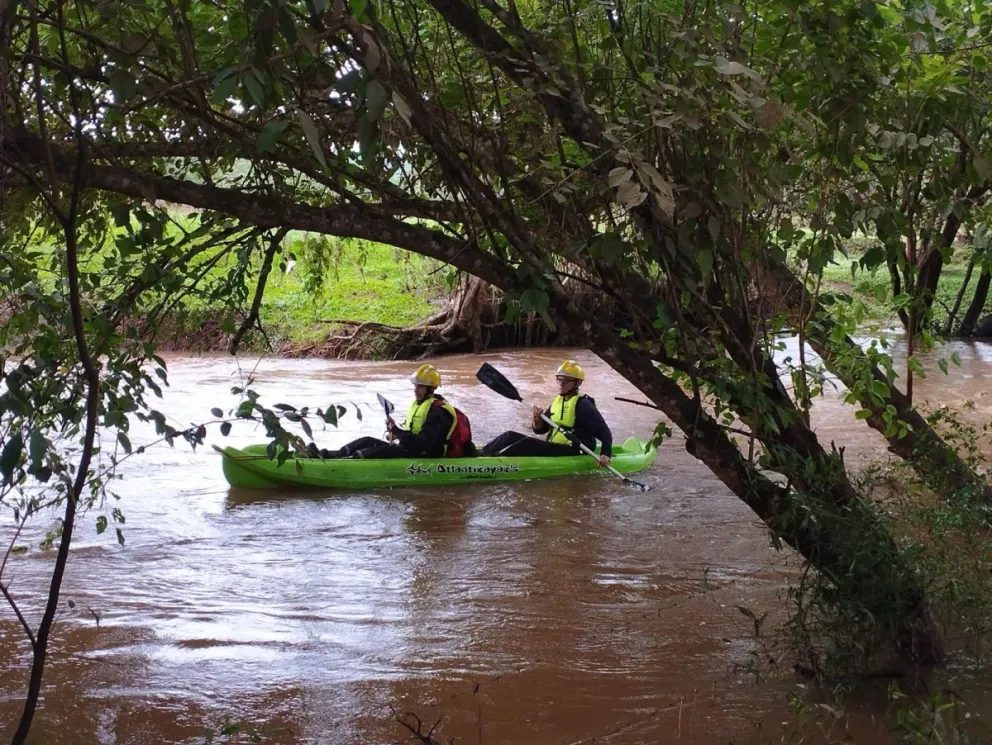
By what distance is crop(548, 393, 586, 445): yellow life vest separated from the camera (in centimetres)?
953

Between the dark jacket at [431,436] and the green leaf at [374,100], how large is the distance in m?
7.41

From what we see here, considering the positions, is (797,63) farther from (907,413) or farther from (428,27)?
(907,413)

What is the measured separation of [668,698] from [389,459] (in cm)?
476

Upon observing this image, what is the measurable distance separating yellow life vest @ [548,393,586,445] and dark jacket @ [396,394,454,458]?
106 centimetres

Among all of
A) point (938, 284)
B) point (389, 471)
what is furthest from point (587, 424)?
point (938, 284)

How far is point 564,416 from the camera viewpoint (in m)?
9.58

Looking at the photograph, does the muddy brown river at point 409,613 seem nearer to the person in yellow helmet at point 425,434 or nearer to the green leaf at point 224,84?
the person in yellow helmet at point 425,434

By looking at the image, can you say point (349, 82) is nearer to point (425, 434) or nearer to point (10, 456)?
point (10, 456)

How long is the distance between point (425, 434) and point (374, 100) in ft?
24.7

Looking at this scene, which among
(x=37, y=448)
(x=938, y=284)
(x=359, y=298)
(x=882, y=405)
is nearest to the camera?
(x=37, y=448)

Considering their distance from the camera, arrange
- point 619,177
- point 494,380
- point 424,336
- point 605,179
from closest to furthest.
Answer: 1. point 619,177
2. point 605,179
3. point 494,380
4. point 424,336

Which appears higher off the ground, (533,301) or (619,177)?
(619,177)

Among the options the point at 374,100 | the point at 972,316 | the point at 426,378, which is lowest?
the point at 426,378

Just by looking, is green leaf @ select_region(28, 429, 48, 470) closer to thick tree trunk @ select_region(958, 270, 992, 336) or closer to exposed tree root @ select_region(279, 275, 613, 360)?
exposed tree root @ select_region(279, 275, 613, 360)
